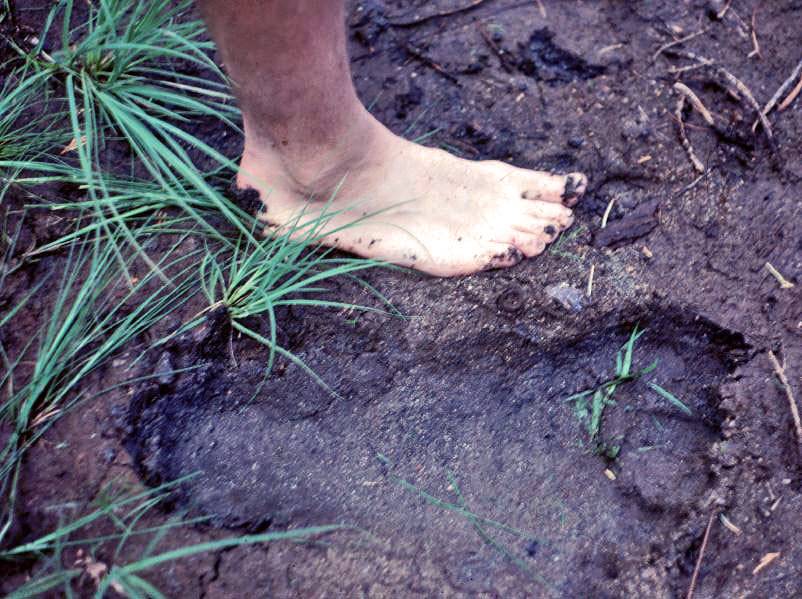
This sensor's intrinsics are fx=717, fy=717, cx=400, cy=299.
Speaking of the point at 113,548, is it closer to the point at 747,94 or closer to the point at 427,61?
the point at 427,61

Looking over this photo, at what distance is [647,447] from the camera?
140cm

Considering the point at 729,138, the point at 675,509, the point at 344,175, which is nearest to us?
the point at 675,509

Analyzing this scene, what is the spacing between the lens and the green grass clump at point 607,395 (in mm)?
1421

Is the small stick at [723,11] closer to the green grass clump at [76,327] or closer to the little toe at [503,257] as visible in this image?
the little toe at [503,257]

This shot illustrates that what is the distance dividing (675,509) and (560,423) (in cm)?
26

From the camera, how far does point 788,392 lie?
4.45 feet

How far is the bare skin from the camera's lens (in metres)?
1.38

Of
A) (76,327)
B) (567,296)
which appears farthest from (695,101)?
(76,327)

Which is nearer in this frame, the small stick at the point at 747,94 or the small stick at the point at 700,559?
the small stick at the point at 700,559

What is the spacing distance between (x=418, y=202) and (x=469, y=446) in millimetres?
524

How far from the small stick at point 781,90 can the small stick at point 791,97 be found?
13mm

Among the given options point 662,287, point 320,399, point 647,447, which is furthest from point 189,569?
point 662,287

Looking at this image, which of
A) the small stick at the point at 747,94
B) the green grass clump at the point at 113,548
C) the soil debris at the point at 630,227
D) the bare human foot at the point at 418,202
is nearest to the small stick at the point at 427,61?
the bare human foot at the point at 418,202

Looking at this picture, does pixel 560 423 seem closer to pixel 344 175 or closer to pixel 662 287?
pixel 662 287
